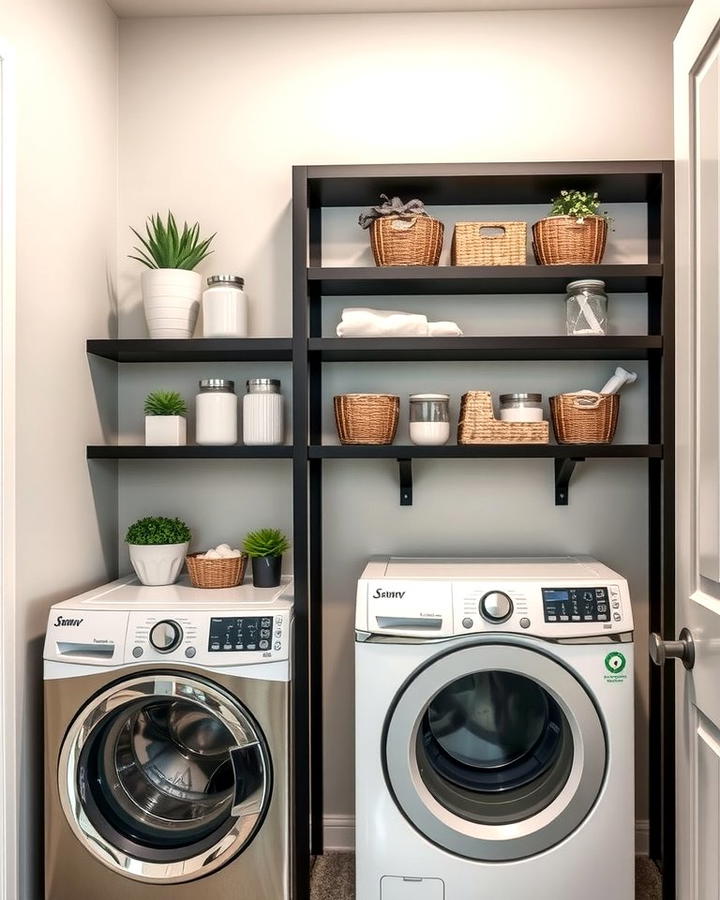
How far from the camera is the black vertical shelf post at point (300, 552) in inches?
78.2

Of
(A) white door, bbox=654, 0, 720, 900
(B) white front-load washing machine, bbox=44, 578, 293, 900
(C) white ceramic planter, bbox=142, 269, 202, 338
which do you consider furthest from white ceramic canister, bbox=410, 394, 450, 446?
(A) white door, bbox=654, 0, 720, 900

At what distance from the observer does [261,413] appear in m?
2.19

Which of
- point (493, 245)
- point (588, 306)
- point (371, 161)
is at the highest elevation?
point (371, 161)

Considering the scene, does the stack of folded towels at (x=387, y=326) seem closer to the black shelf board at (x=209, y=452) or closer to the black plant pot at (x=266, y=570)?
the black shelf board at (x=209, y=452)

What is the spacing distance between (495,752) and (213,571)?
92 centimetres

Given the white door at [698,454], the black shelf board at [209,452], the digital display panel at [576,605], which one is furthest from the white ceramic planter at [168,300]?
the white door at [698,454]

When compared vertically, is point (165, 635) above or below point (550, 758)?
above

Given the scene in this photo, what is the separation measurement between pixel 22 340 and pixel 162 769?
116 cm

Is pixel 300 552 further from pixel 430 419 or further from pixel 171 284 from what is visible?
pixel 171 284

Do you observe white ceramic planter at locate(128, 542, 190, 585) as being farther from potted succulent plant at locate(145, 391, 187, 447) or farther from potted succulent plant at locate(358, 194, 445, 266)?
potted succulent plant at locate(358, 194, 445, 266)

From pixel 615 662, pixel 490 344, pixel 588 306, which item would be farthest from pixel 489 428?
pixel 615 662

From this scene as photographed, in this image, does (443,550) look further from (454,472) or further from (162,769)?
(162,769)

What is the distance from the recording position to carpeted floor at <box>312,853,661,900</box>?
2092 millimetres

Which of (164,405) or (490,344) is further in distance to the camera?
(164,405)
